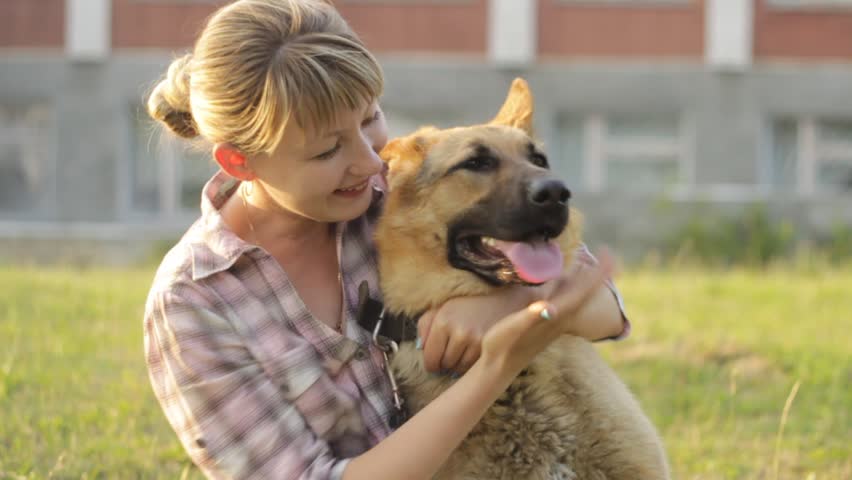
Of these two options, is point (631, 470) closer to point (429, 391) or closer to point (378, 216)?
point (429, 391)

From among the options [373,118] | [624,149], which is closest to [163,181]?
[624,149]

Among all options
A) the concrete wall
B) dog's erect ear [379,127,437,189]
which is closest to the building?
the concrete wall

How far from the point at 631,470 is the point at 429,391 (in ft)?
1.72

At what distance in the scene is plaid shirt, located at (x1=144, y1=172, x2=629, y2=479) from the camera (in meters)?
2.49

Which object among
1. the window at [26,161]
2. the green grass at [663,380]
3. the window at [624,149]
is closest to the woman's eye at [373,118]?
the green grass at [663,380]

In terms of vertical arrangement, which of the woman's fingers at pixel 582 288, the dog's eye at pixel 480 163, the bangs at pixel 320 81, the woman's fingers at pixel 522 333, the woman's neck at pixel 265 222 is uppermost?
the bangs at pixel 320 81

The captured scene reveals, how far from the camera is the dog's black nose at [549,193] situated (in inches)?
107

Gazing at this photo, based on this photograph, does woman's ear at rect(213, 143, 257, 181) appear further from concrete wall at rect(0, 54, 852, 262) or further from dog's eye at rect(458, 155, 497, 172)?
concrete wall at rect(0, 54, 852, 262)

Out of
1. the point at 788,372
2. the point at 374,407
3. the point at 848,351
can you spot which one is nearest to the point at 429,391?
the point at 374,407

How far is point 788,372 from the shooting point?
5039mm

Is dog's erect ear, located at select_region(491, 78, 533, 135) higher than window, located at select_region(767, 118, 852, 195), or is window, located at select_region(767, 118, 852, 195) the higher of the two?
dog's erect ear, located at select_region(491, 78, 533, 135)

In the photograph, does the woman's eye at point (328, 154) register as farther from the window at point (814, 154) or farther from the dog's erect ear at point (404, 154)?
the window at point (814, 154)

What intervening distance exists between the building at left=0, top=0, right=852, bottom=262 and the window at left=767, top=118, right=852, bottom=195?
0.7 inches

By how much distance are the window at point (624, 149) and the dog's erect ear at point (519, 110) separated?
1076 centimetres
